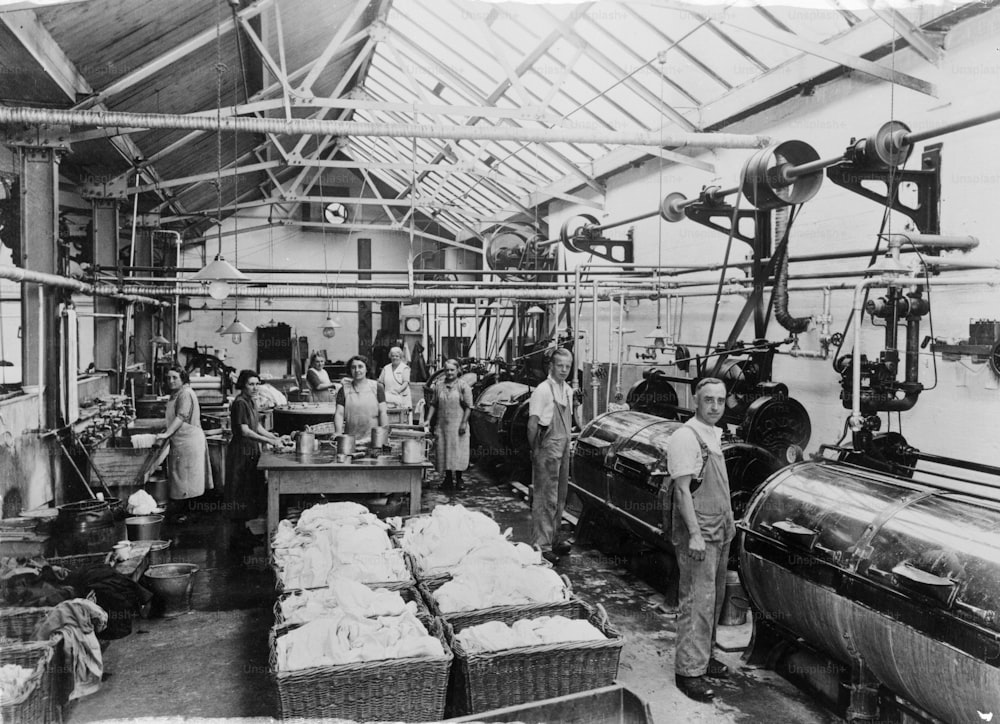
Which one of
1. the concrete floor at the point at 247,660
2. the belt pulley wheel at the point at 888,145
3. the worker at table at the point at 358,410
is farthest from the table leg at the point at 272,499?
the belt pulley wheel at the point at 888,145

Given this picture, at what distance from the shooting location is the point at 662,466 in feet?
19.0

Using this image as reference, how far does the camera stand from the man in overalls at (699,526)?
418 cm

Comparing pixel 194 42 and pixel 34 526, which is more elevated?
A: pixel 194 42

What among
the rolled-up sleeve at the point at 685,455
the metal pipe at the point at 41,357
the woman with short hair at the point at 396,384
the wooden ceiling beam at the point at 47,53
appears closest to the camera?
the rolled-up sleeve at the point at 685,455

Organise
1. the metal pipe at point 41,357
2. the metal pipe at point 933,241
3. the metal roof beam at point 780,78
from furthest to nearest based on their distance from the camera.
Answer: the metal pipe at point 41,357, the metal roof beam at point 780,78, the metal pipe at point 933,241

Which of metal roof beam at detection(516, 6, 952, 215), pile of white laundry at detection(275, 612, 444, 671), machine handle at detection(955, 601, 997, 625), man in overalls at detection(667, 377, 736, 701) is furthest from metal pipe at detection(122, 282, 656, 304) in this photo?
machine handle at detection(955, 601, 997, 625)

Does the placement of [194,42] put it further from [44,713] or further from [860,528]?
[860,528]

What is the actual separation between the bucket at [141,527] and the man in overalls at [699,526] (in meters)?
4.46

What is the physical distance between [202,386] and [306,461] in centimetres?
949

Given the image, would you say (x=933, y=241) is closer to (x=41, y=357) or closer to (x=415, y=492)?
(x=415, y=492)

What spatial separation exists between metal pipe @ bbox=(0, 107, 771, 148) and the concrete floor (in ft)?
12.4

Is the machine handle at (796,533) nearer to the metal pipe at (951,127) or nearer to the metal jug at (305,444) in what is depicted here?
the metal pipe at (951,127)

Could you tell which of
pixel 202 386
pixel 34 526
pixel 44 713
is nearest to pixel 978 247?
pixel 44 713

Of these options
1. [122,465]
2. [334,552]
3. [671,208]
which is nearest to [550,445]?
[334,552]
